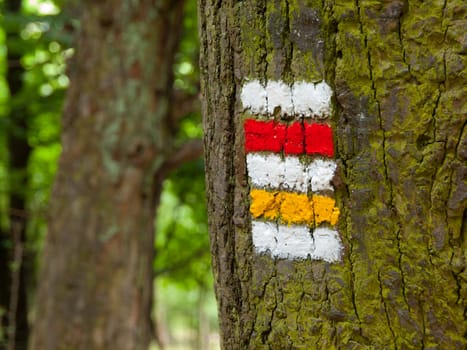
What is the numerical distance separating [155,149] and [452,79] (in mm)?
3073

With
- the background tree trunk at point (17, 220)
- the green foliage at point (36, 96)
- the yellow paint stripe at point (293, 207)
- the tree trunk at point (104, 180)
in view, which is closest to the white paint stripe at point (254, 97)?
the yellow paint stripe at point (293, 207)

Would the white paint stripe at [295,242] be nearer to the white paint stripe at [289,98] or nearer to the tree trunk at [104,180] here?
the white paint stripe at [289,98]

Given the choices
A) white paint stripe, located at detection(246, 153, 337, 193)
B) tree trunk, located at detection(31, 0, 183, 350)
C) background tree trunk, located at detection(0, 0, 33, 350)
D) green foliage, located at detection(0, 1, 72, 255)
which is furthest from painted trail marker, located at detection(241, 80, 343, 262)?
background tree trunk, located at detection(0, 0, 33, 350)

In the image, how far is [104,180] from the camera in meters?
3.81

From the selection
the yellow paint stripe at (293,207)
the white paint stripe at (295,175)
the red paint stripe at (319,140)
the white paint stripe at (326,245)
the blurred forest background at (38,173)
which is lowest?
the white paint stripe at (326,245)

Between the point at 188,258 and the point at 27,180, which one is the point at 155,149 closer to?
the point at 188,258

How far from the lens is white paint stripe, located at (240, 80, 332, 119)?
104cm

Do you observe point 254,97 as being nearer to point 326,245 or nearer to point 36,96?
point 326,245

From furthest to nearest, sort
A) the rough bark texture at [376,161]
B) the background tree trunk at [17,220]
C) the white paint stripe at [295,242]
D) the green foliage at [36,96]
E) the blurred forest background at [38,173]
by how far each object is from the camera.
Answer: the background tree trunk at [17,220] → the blurred forest background at [38,173] → the green foliage at [36,96] → the white paint stripe at [295,242] → the rough bark texture at [376,161]

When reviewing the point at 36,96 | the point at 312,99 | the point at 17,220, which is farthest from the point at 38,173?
the point at 312,99

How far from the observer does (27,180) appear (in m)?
7.01

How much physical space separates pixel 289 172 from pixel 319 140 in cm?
7

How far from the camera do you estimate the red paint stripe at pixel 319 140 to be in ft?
3.43

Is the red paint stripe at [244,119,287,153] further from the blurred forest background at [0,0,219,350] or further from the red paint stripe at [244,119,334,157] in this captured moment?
the blurred forest background at [0,0,219,350]
